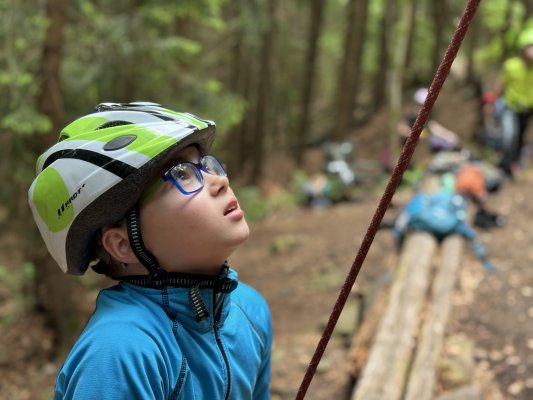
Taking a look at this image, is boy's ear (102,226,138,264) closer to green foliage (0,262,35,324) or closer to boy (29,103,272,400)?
boy (29,103,272,400)

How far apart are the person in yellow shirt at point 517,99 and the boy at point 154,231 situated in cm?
830

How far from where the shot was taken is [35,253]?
8.33m

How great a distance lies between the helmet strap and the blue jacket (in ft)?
0.17

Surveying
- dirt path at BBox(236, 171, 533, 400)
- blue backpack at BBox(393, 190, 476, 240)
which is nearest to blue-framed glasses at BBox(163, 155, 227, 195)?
dirt path at BBox(236, 171, 533, 400)

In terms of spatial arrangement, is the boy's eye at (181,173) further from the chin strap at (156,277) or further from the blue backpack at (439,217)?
the blue backpack at (439,217)

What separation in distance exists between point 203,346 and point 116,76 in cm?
696

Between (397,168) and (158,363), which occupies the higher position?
(397,168)

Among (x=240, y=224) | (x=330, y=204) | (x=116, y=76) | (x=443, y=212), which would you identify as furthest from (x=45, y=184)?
(x=330, y=204)

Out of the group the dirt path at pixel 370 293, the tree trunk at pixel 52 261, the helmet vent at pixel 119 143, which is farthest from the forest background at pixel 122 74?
the helmet vent at pixel 119 143

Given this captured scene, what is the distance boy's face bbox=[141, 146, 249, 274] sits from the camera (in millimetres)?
1741

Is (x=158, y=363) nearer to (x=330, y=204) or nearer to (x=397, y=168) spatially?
(x=397, y=168)

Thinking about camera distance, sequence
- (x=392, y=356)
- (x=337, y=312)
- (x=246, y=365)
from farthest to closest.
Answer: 1. (x=392, y=356)
2. (x=246, y=365)
3. (x=337, y=312)

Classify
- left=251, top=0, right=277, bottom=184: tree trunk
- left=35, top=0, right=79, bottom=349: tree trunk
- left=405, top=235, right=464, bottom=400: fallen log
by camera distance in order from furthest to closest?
left=251, top=0, right=277, bottom=184: tree trunk, left=35, top=0, right=79, bottom=349: tree trunk, left=405, top=235, right=464, bottom=400: fallen log

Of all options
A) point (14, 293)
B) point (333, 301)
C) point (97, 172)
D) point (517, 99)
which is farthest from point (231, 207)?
point (14, 293)
